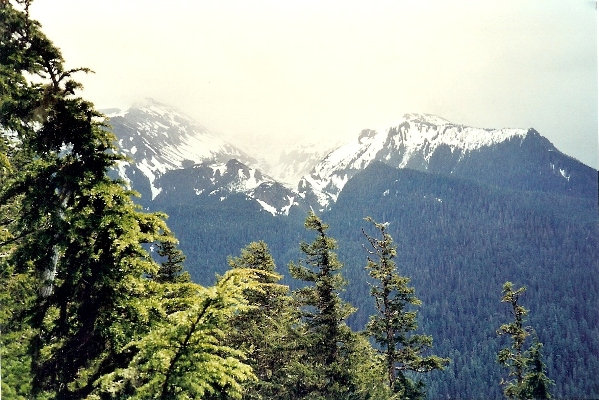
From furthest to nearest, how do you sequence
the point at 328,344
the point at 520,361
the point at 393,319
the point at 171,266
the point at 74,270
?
the point at 520,361 → the point at 171,266 → the point at 393,319 → the point at 328,344 → the point at 74,270

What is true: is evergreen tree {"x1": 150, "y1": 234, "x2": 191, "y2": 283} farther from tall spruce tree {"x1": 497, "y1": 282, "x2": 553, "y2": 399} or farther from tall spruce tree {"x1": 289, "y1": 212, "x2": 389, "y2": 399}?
tall spruce tree {"x1": 497, "y1": 282, "x2": 553, "y2": 399}

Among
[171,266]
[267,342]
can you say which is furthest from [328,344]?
[171,266]

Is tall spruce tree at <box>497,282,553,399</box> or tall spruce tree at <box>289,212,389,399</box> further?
tall spruce tree at <box>497,282,553,399</box>

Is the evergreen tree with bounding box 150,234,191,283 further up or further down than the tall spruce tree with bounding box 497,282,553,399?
further down

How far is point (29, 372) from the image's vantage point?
25.8ft

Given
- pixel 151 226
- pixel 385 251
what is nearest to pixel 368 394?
pixel 385 251

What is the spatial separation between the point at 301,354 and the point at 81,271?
14.6 m

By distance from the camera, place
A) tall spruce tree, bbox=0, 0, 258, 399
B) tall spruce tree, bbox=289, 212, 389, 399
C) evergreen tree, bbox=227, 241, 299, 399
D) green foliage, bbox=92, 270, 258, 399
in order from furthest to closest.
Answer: evergreen tree, bbox=227, 241, 299, 399, tall spruce tree, bbox=289, 212, 389, 399, tall spruce tree, bbox=0, 0, 258, 399, green foliage, bbox=92, 270, 258, 399

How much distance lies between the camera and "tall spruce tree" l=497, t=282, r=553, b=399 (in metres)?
29.8

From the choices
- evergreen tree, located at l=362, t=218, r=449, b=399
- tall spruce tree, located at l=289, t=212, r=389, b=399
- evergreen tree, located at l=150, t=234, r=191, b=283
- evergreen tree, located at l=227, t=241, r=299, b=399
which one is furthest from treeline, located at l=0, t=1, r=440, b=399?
evergreen tree, located at l=362, t=218, r=449, b=399

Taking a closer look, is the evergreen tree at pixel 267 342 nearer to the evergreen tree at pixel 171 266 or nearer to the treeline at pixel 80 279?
the evergreen tree at pixel 171 266

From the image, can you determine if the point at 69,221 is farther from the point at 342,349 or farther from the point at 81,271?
the point at 342,349

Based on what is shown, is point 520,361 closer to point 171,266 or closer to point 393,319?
point 393,319

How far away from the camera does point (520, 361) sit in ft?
97.0
